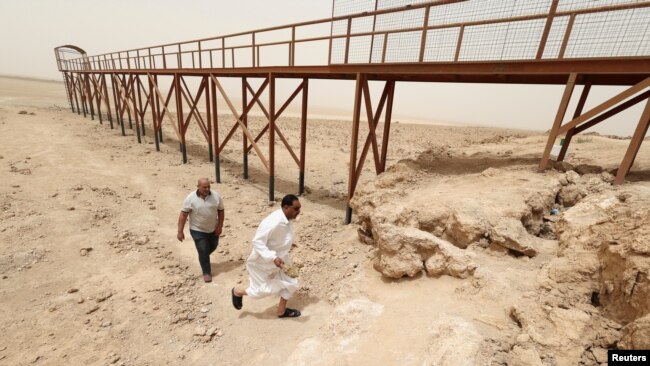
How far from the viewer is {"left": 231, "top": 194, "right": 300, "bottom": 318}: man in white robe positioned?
3.48 m

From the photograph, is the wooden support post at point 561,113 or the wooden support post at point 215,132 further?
the wooden support post at point 215,132

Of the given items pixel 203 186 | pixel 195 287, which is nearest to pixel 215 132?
pixel 203 186

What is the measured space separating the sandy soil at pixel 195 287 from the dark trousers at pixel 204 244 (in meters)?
0.28

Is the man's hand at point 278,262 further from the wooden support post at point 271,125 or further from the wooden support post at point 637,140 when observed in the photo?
the wooden support post at point 271,125

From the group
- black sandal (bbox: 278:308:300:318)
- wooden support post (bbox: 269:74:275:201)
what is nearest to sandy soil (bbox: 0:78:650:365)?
black sandal (bbox: 278:308:300:318)

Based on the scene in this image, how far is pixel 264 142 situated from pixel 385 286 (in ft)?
43.6

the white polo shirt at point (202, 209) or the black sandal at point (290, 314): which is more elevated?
the white polo shirt at point (202, 209)

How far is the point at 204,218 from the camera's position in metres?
4.72

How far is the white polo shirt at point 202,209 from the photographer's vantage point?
463 centimetres

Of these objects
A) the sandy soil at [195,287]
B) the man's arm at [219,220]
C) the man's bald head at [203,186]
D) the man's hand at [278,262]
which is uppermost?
the man's bald head at [203,186]

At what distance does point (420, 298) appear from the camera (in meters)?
3.38

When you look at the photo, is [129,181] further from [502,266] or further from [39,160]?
[502,266]

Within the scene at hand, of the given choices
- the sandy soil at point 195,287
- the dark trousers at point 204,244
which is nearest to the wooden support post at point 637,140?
the sandy soil at point 195,287

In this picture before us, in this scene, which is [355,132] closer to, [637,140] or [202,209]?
[202,209]
